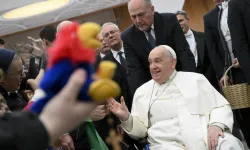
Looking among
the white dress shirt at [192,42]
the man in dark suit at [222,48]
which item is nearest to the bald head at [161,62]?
the man in dark suit at [222,48]

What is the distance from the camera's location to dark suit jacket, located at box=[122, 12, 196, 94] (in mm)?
3986

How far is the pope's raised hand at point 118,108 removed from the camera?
10.6ft

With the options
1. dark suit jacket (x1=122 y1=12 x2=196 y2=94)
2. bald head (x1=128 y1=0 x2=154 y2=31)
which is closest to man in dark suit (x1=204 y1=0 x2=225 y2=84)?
dark suit jacket (x1=122 y1=12 x2=196 y2=94)

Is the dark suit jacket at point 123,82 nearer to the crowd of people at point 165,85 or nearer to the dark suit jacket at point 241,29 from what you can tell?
the crowd of people at point 165,85

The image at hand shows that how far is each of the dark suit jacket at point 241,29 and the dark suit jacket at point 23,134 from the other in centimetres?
309

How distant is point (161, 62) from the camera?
3631mm

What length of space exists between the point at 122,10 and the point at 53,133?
1291cm

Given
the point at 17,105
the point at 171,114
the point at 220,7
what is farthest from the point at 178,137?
the point at 220,7

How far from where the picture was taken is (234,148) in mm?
3160

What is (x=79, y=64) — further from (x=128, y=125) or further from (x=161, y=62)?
(x=161, y=62)

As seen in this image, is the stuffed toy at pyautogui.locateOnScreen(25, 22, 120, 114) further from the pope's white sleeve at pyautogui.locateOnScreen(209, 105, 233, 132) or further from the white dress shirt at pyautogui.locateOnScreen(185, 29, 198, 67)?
the white dress shirt at pyautogui.locateOnScreen(185, 29, 198, 67)

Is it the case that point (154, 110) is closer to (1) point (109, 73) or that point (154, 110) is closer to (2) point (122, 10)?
(1) point (109, 73)

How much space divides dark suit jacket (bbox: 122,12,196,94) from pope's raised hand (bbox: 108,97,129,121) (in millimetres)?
656

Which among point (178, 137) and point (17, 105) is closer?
point (17, 105)
